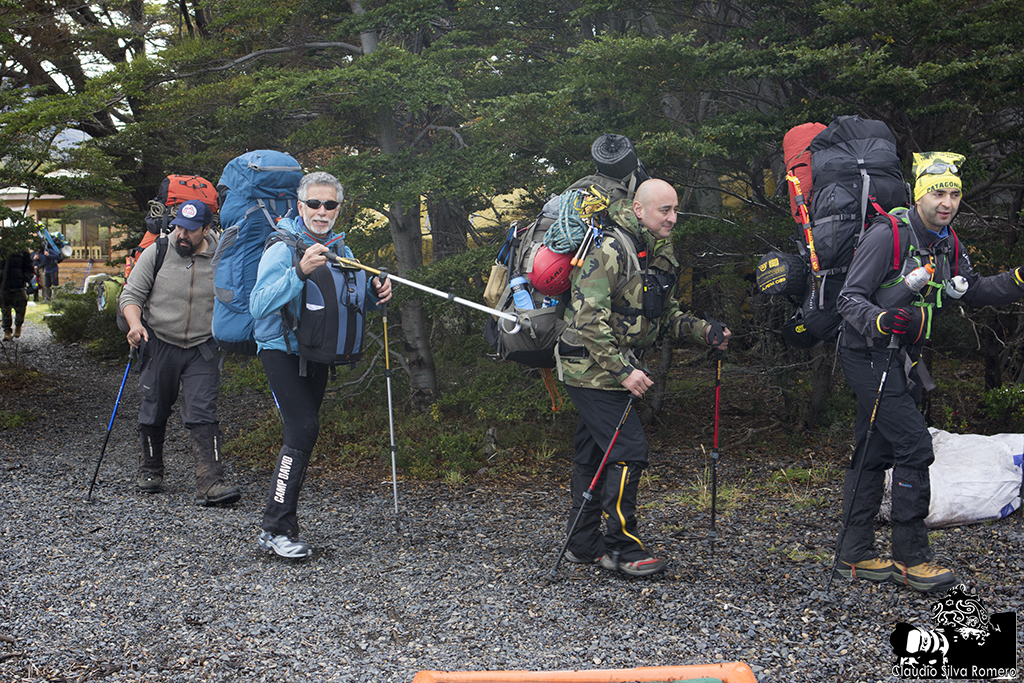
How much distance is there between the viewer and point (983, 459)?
5.12 metres

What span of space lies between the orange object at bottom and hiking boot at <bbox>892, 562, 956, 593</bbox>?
1.88m

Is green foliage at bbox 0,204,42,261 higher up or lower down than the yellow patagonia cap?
lower down

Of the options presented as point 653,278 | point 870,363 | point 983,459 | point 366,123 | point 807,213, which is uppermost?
point 366,123

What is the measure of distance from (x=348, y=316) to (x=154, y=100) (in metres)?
5.13

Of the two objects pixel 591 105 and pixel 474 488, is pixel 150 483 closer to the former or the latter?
pixel 474 488

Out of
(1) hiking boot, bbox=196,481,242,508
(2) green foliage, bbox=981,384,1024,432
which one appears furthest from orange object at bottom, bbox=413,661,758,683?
(2) green foliage, bbox=981,384,1024,432

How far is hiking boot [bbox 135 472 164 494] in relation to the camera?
644 centimetres

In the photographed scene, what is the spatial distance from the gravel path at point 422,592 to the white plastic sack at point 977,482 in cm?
12

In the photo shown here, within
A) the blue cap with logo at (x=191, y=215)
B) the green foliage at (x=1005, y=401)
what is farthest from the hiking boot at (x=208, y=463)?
the green foliage at (x=1005, y=401)

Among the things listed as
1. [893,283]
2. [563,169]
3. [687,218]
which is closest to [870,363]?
[893,283]

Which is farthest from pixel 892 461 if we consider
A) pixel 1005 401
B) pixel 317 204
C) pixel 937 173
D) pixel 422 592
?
pixel 317 204

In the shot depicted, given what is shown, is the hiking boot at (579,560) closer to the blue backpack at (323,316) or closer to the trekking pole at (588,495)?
the trekking pole at (588,495)

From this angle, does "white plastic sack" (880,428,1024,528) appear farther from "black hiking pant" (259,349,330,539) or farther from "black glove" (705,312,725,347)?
"black hiking pant" (259,349,330,539)

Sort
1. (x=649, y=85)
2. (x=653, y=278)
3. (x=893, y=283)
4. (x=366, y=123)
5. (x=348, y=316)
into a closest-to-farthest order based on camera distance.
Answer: (x=893, y=283) → (x=653, y=278) → (x=348, y=316) → (x=649, y=85) → (x=366, y=123)
